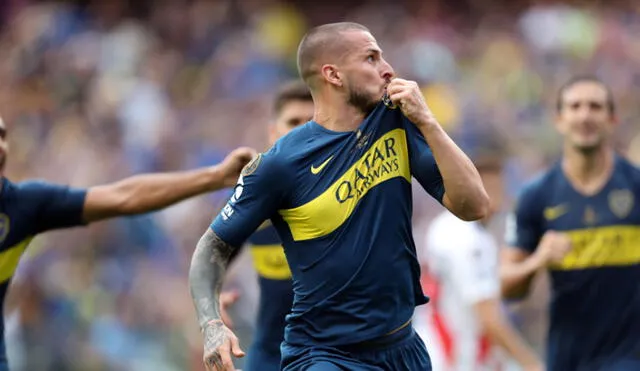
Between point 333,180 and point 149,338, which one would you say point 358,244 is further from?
point 149,338

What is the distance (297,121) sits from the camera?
7945 millimetres

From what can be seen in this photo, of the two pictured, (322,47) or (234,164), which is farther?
(234,164)

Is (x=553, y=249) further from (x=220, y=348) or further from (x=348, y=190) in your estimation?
(x=220, y=348)

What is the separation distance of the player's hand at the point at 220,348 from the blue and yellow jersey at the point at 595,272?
3412mm

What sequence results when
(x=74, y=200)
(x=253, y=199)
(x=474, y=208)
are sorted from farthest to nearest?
(x=74, y=200) → (x=253, y=199) → (x=474, y=208)

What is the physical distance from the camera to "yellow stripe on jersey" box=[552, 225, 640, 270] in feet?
27.0

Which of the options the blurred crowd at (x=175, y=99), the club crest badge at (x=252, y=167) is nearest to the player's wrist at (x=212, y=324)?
the club crest badge at (x=252, y=167)

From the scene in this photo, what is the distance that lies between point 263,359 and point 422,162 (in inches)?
95.6

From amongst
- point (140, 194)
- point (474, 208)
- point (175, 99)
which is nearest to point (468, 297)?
point (140, 194)

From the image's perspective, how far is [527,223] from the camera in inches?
336

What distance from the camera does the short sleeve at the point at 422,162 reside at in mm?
5621

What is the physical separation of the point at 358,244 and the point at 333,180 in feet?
0.98

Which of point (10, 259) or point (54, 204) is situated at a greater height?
point (54, 204)

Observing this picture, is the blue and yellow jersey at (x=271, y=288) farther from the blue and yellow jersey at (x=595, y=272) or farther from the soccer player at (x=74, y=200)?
the blue and yellow jersey at (x=595, y=272)
